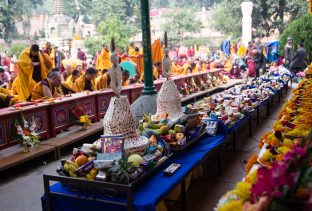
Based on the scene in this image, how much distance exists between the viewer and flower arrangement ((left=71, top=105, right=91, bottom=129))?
6.28 m

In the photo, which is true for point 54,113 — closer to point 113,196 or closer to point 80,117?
point 80,117

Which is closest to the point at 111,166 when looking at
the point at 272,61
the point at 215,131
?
the point at 215,131

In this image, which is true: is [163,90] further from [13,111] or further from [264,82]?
[264,82]

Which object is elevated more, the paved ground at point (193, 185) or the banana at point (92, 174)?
the banana at point (92, 174)

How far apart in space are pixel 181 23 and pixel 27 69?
28.1m

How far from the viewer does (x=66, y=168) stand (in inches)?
120

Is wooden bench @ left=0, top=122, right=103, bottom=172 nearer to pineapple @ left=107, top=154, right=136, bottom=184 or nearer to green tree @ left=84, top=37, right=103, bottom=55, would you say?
pineapple @ left=107, top=154, right=136, bottom=184

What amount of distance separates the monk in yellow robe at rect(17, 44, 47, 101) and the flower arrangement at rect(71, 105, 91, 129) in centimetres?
171

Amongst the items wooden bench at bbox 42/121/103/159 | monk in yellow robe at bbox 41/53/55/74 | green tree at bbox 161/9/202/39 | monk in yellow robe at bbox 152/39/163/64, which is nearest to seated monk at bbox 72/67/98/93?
monk in yellow robe at bbox 41/53/55/74

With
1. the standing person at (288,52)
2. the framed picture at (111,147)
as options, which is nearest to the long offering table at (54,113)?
the framed picture at (111,147)

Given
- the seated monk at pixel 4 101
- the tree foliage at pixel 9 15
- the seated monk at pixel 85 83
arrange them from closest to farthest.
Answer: the seated monk at pixel 4 101
the seated monk at pixel 85 83
the tree foliage at pixel 9 15

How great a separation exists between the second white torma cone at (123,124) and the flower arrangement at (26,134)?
2.12m

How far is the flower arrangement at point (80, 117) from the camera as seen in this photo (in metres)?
6.28

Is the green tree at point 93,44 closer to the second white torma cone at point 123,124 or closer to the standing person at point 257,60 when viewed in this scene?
the standing person at point 257,60
